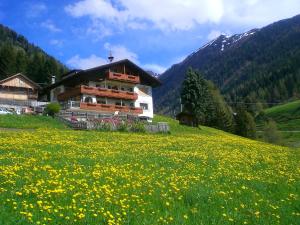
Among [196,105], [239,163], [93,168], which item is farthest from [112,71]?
[93,168]

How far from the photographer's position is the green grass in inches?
1781

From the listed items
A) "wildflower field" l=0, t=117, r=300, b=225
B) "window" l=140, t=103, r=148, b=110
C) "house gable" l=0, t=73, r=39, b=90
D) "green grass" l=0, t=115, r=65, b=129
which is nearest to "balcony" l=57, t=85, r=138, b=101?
"window" l=140, t=103, r=148, b=110

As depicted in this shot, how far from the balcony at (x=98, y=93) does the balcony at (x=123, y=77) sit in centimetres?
232

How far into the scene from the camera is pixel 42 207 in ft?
37.7

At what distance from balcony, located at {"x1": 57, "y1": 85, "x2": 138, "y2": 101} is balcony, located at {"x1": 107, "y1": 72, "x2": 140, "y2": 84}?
7.60 feet

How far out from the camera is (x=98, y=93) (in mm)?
75062

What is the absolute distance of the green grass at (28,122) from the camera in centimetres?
4524

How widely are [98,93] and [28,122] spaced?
83.3ft

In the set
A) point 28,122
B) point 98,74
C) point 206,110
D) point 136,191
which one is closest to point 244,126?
point 206,110

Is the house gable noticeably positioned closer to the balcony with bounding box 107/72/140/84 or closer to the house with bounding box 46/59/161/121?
the house with bounding box 46/59/161/121

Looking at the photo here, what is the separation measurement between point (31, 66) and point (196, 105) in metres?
55.7

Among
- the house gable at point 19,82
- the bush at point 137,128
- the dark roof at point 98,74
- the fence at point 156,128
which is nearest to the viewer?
the bush at point 137,128

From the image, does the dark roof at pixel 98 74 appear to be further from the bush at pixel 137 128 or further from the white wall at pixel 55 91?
the bush at pixel 137 128

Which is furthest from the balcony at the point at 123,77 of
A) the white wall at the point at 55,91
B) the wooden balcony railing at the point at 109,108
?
the white wall at the point at 55,91
